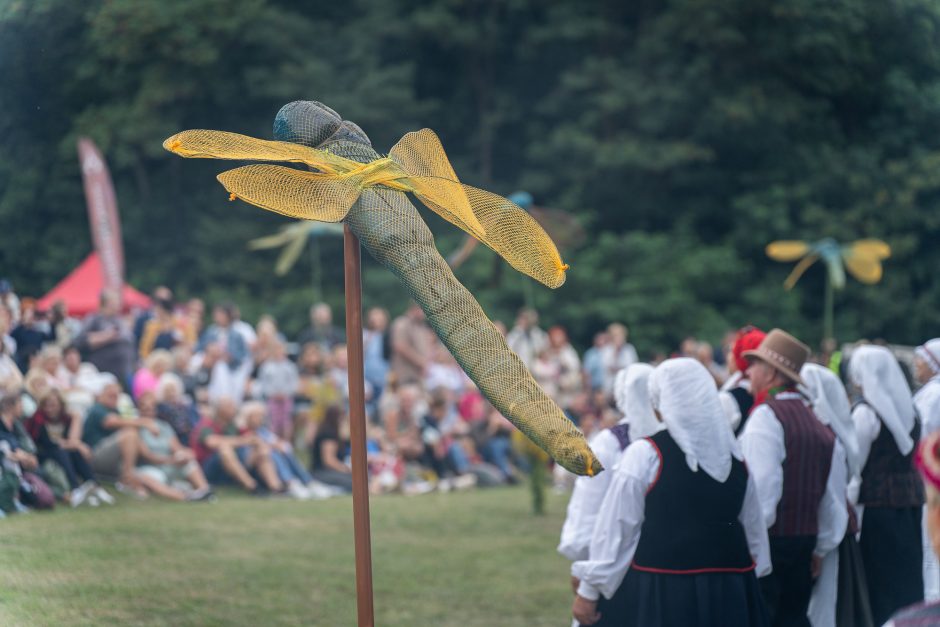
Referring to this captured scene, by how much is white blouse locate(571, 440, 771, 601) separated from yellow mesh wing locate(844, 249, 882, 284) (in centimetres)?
1931

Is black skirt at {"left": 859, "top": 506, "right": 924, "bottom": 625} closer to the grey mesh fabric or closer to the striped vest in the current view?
the striped vest

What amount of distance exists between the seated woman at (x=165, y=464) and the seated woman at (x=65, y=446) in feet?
1.95

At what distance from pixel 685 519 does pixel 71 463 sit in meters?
6.39

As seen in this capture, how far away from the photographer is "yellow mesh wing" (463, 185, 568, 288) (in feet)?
12.2

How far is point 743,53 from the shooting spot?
25.1 meters

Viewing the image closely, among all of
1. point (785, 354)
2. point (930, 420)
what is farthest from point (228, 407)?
point (785, 354)

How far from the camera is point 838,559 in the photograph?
5.61 meters

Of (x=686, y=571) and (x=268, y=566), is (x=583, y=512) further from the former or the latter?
(x=268, y=566)

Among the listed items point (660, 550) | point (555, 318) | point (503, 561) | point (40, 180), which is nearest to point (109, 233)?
point (40, 180)

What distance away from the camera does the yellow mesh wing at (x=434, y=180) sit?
3.66 metres

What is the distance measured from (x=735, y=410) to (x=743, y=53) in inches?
806

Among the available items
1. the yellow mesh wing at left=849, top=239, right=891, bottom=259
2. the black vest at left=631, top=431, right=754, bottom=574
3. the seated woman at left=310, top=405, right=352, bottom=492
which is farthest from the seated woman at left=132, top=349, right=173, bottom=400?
the yellow mesh wing at left=849, top=239, right=891, bottom=259

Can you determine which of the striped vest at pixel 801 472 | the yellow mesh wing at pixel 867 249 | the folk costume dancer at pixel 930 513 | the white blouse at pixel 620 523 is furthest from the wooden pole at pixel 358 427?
the yellow mesh wing at pixel 867 249

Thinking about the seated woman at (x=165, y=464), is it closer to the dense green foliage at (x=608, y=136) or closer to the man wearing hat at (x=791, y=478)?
the man wearing hat at (x=791, y=478)
